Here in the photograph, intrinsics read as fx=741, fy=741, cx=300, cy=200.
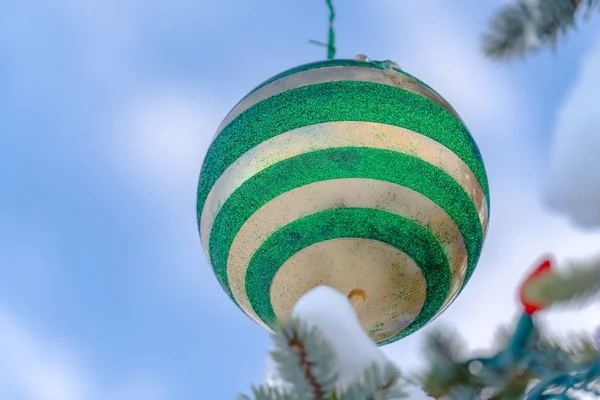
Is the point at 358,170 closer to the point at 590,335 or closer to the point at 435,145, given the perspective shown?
the point at 435,145

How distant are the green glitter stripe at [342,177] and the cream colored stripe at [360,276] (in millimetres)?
201

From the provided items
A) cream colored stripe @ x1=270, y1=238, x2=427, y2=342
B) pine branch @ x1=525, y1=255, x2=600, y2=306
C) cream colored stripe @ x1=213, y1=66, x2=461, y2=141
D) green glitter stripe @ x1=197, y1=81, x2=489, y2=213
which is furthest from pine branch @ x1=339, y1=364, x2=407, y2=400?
cream colored stripe @ x1=213, y1=66, x2=461, y2=141

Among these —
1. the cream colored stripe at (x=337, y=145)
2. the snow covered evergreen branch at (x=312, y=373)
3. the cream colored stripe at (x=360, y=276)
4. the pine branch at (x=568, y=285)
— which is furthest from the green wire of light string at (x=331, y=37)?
the pine branch at (x=568, y=285)

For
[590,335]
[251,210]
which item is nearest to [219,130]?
[251,210]

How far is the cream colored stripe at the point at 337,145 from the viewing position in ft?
7.51

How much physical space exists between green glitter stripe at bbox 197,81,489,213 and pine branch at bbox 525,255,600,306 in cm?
159

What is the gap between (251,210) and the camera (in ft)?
7.74

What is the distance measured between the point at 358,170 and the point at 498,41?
1176 millimetres

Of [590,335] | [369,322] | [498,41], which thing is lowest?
[590,335]

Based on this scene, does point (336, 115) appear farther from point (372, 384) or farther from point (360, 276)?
point (372, 384)

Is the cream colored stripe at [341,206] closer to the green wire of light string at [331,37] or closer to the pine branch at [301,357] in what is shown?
the green wire of light string at [331,37]

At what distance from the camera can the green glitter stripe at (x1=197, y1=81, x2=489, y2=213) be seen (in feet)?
7.66

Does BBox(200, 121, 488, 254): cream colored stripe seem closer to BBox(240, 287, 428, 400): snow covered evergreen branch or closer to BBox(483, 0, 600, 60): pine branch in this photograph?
BBox(483, 0, 600, 60): pine branch

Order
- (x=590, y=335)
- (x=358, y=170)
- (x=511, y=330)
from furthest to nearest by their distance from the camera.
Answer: (x=358, y=170)
(x=511, y=330)
(x=590, y=335)
